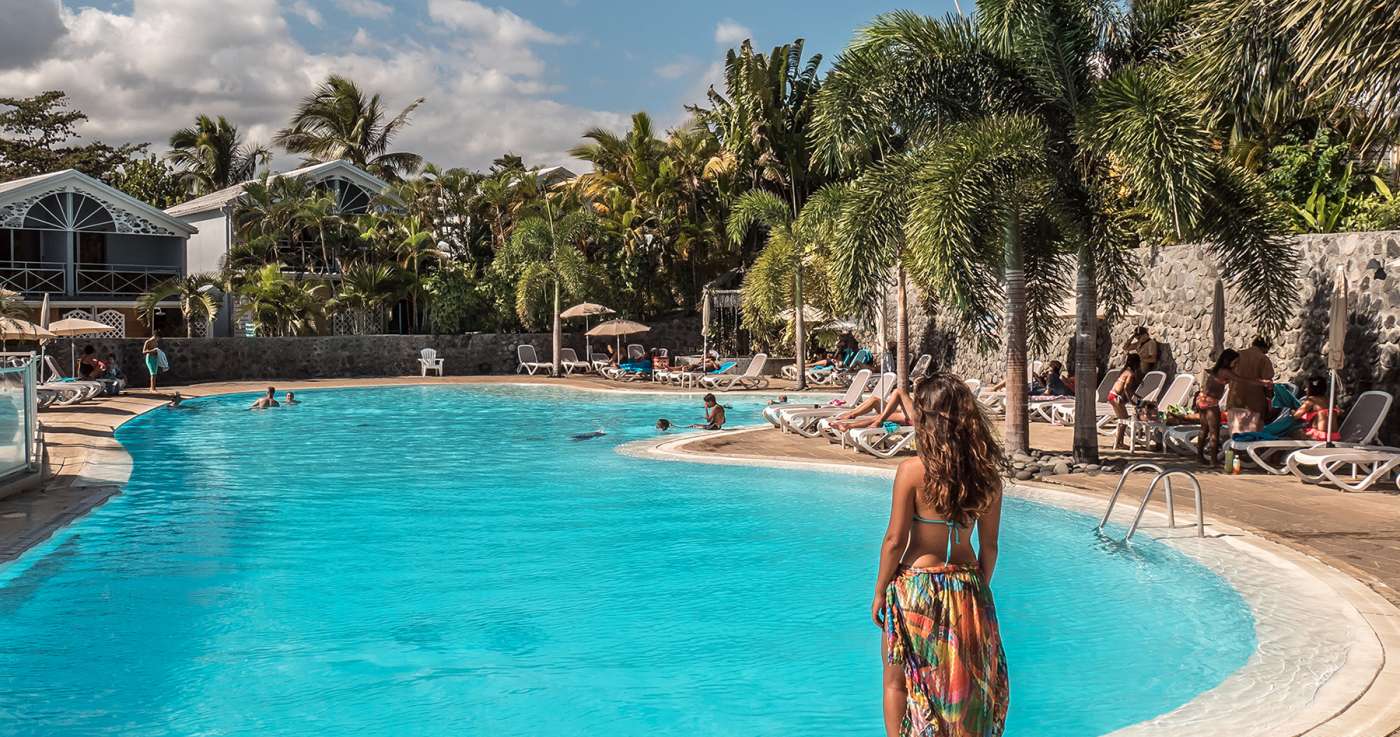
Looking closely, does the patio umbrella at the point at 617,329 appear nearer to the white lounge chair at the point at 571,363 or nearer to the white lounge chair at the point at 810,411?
the white lounge chair at the point at 571,363

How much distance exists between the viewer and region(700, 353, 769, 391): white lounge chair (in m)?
26.4

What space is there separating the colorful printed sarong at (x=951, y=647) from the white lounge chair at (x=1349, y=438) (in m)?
8.75

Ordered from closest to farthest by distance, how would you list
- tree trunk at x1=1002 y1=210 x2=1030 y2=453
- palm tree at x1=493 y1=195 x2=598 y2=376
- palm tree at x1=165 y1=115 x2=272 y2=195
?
1. tree trunk at x1=1002 y1=210 x2=1030 y2=453
2. palm tree at x1=493 y1=195 x2=598 y2=376
3. palm tree at x1=165 y1=115 x2=272 y2=195

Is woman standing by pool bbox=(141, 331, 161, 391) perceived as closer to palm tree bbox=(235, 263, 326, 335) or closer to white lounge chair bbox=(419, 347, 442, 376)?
palm tree bbox=(235, 263, 326, 335)

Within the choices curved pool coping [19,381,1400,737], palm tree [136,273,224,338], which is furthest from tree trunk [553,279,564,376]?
curved pool coping [19,381,1400,737]

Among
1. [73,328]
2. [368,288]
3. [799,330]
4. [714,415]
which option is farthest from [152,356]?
[714,415]

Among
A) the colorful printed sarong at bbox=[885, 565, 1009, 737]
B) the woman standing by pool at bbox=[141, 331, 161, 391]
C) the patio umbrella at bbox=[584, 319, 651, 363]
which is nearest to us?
the colorful printed sarong at bbox=[885, 565, 1009, 737]

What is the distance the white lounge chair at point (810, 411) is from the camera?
15969 millimetres

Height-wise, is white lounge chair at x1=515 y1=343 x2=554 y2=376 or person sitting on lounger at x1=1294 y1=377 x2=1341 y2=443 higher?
white lounge chair at x1=515 y1=343 x2=554 y2=376

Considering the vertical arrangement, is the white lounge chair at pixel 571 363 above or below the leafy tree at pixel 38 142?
below

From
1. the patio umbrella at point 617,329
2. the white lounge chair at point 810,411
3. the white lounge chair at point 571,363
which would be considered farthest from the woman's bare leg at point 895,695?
the white lounge chair at point 571,363

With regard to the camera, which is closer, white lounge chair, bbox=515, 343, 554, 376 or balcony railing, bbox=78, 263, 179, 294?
white lounge chair, bbox=515, 343, 554, 376

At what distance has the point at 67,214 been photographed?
3328 centimetres

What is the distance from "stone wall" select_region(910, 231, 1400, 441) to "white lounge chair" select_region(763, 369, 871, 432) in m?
2.42
